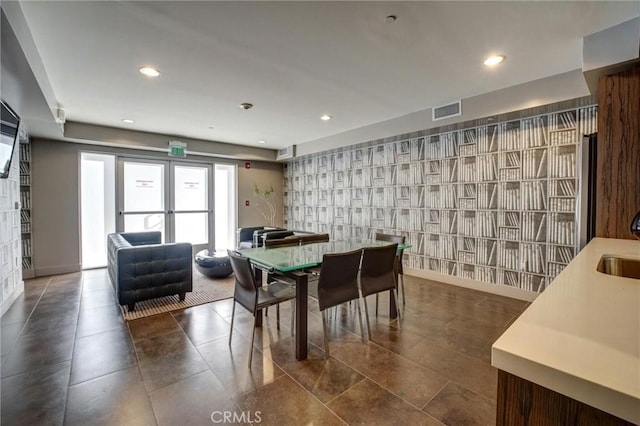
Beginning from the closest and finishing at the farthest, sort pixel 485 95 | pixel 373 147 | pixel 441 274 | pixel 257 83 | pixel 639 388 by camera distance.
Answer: pixel 639 388 → pixel 257 83 → pixel 485 95 → pixel 441 274 → pixel 373 147

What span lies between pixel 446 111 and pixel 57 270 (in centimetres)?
670

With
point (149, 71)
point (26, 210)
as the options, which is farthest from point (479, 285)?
point (26, 210)

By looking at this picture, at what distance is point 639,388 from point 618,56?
9.19 ft

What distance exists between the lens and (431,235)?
4617 mm

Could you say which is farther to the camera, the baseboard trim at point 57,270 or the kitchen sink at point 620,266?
the baseboard trim at point 57,270

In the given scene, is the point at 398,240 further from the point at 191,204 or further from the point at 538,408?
the point at 191,204

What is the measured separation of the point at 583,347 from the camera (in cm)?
66

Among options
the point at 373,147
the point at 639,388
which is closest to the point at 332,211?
the point at 373,147

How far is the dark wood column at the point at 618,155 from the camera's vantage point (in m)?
2.17

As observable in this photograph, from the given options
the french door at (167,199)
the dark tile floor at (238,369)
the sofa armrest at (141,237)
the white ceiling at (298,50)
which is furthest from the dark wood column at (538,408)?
the french door at (167,199)

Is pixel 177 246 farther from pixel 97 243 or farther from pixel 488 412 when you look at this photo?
pixel 488 412

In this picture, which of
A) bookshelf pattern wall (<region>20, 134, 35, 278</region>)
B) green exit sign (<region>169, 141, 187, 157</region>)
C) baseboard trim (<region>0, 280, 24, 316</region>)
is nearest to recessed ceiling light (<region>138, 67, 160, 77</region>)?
green exit sign (<region>169, 141, 187, 157</region>)

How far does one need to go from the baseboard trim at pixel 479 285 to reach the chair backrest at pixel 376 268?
1.95m

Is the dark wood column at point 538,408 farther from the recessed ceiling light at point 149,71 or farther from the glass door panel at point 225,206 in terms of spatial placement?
the glass door panel at point 225,206
